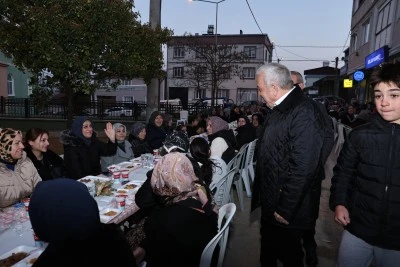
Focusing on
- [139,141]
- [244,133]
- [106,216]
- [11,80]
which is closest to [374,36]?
[244,133]

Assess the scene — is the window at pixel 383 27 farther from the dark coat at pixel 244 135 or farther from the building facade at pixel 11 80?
the building facade at pixel 11 80

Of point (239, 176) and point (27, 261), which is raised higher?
point (27, 261)

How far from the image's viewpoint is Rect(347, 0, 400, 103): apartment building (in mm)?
10305

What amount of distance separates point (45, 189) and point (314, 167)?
1.72 m

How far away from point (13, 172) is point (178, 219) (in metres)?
1.98

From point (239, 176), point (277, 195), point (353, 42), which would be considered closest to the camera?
point (277, 195)

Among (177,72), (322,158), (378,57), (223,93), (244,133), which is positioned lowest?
(244,133)

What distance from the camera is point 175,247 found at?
1780mm

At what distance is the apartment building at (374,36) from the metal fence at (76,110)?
9.48 metres

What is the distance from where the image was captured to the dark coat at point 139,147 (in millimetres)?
5755

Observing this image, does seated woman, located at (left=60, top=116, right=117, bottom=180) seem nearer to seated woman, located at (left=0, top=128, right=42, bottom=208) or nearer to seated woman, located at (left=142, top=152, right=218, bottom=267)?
seated woman, located at (left=0, top=128, right=42, bottom=208)

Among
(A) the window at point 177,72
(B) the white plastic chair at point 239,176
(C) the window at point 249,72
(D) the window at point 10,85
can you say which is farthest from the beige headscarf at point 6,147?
(C) the window at point 249,72

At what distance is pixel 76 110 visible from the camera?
1290 cm

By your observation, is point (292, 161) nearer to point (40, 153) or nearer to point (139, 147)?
point (40, 153)
